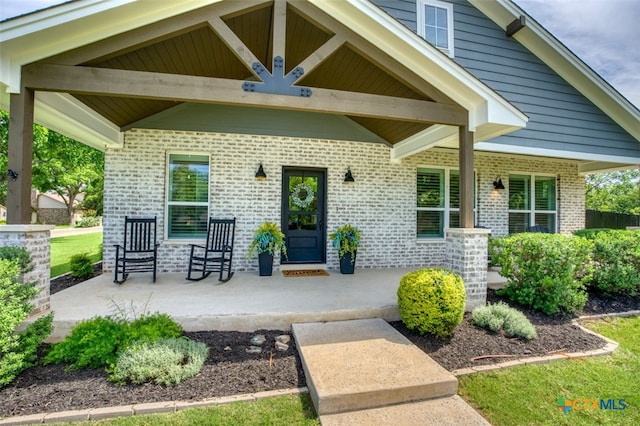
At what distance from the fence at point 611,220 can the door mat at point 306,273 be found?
10.5 metres

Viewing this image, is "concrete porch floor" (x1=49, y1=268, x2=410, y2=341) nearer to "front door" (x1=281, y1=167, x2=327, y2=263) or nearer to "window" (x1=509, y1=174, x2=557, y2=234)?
"front door" (x1=281, y1=167, x2=327, y2=263)

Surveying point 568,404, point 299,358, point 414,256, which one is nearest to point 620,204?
point 414,256

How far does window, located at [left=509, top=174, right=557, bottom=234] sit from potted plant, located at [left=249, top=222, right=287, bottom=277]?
19.3 ft

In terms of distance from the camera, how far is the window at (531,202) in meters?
7.79

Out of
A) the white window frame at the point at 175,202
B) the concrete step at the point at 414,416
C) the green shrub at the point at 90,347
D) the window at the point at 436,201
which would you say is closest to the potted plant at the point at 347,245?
the window at the point at 436,201

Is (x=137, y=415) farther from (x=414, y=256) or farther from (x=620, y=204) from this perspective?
(x=620, y=204)

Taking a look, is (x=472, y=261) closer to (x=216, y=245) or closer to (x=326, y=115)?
(x=326, y=115)

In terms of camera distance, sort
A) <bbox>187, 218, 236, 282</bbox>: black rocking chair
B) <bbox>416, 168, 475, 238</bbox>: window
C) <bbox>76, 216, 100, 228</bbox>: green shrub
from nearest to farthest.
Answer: <bbox>187, 218, 236, 282</bbox>: black rocking chair, <bbox>416, 168, 475, 238</bbox>: window, <bbox>76, 216, 100, 228</bbox>: green shrub

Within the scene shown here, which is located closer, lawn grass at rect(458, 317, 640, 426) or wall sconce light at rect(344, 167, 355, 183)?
lawn grass at rect(458, 317, 640, 426)

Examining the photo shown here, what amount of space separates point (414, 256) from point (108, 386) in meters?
5.90

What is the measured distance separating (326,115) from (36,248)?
514 centimetres

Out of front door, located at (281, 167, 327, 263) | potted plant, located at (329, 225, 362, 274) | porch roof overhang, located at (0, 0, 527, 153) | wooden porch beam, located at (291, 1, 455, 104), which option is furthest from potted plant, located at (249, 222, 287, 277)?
wooden porch beam, located at (291, 1, 455, 104)

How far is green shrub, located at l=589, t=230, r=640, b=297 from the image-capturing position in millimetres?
4871

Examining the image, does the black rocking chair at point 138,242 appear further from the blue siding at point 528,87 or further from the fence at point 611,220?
the fence at point 611,220
